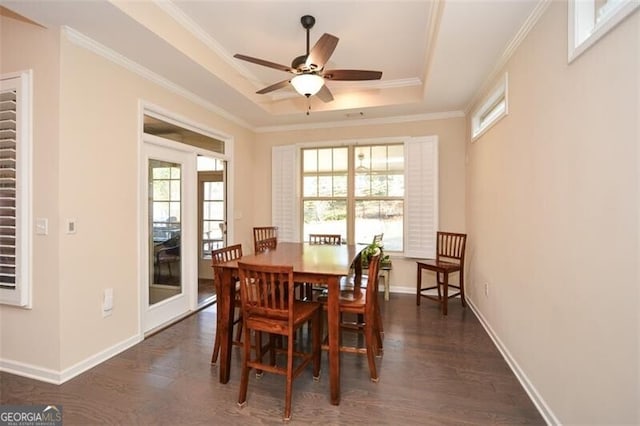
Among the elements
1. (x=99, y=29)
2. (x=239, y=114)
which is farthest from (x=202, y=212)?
(x=99, y=29)

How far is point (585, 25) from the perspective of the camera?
5.25 feet

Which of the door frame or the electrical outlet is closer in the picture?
the electrical outlet

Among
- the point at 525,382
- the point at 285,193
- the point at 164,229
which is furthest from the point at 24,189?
the point at 525,382

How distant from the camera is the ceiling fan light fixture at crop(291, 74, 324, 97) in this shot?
8.46ft

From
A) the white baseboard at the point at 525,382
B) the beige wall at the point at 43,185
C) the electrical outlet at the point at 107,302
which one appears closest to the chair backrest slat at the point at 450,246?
the white baseboard at the point at 525,382

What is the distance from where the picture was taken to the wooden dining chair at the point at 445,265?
385 centimetres

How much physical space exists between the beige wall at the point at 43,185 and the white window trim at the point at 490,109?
11.7ft

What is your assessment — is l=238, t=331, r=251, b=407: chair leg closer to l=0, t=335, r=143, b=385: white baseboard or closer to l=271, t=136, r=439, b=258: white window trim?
l=0, t=335, r=143, b=385: white baseboard

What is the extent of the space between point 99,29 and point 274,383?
2.98 m

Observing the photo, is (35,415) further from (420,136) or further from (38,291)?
(420,136)

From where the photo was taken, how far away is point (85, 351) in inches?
99.0

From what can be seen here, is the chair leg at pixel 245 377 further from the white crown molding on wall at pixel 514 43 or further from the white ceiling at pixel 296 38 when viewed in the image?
the white crown molding on wall at pixel 514 43

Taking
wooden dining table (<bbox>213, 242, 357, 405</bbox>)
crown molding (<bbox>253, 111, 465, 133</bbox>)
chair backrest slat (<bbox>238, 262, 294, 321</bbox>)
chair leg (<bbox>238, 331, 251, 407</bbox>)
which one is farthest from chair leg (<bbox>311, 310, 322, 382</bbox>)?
crown molding (<bbox>253, 111, 465, 133</bbox>)

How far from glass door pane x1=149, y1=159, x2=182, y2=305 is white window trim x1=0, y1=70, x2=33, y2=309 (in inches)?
39.5
